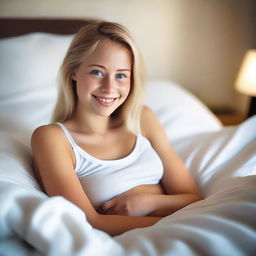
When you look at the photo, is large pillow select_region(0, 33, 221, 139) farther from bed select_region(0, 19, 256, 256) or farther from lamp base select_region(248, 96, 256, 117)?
lamp base select_region(248, 96, 256, 117)

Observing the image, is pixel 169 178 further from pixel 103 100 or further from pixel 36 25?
pixel 36 25

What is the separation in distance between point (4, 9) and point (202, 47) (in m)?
1.36

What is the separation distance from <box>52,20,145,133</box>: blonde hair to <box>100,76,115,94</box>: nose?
91 mm

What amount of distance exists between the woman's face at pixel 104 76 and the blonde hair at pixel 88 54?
0.02 metres

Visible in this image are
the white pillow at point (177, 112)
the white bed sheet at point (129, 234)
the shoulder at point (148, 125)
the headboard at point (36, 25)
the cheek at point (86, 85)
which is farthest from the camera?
the headboard at point (36, 25)

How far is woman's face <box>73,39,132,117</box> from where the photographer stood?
0.86m

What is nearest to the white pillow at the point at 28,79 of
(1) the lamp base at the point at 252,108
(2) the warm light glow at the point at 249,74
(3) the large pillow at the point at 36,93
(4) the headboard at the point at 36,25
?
(3) the large pillow at the point at 36,93

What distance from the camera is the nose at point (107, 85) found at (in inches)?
34.0

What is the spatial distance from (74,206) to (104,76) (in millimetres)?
406

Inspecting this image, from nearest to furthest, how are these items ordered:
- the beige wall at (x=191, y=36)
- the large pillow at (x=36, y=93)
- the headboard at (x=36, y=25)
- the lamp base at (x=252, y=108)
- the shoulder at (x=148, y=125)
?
1. the shoulder at (x=148, y=125)
2. the large pillow at (x=36, y=93)
3. the headboard at (x=36, y=25)
4. the beige wall at (x=191, y=36)
5. the lamp base at (x=252, y=108)

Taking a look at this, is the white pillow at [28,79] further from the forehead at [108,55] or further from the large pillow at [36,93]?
the forehead at [108,55]

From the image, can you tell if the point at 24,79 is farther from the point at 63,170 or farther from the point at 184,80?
the point at 184,80

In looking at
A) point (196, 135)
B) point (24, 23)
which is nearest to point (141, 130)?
point (196, 135)

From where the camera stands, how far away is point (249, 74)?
1982mm
